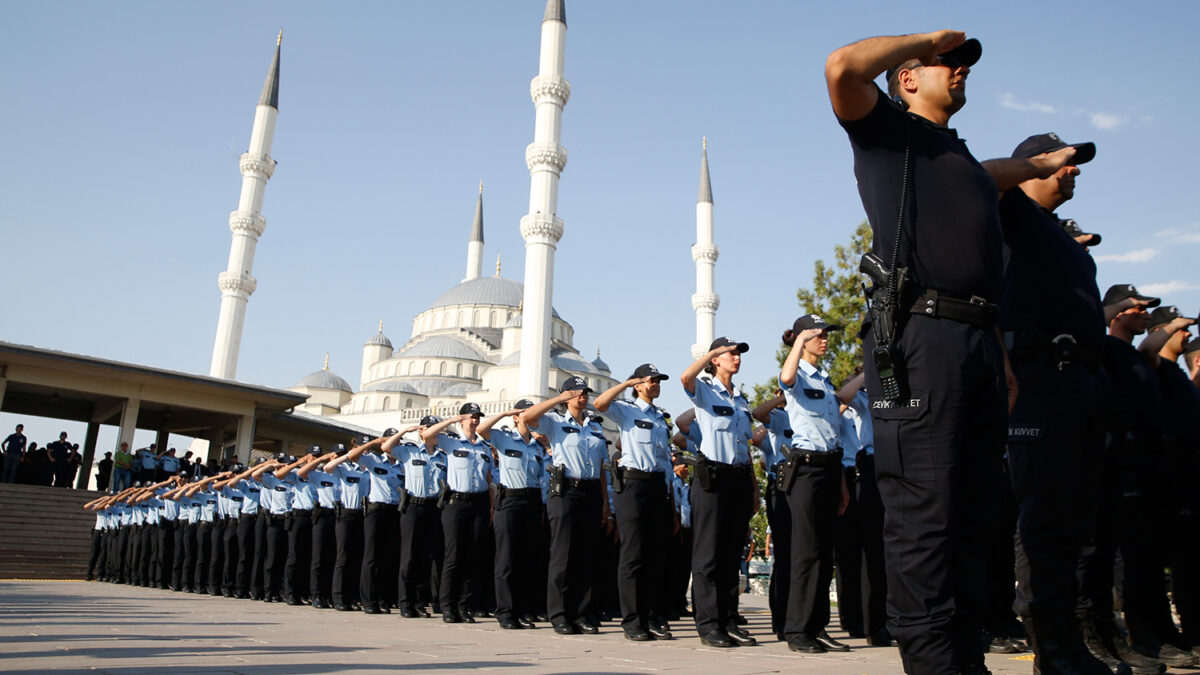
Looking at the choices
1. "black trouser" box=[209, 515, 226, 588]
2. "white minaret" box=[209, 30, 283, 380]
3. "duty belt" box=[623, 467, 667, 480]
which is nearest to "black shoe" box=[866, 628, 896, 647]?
"duty belt" box=[623, 467, 667, 480]

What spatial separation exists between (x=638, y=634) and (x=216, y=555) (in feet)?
29.6

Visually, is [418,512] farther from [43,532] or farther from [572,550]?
[43,532]

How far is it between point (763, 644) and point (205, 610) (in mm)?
5323

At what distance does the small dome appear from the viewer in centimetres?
6231

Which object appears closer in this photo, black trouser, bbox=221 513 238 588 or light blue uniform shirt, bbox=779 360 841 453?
light blue uniform shirt, bbox=779 360 841 453

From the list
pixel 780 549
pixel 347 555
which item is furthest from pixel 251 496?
pixel 780 549

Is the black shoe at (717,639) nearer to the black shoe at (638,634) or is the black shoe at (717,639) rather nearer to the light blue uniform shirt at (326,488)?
the black shoe at (638,634)

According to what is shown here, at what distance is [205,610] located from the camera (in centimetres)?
782

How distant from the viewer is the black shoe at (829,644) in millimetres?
4846

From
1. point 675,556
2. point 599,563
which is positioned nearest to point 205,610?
point 599,563

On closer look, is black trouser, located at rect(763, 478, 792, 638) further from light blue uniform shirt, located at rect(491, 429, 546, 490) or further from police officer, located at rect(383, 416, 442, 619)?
police officer, located at rect(383, 416, 442, 619)

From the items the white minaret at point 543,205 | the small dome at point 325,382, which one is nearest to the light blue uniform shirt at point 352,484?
the white minaret at point 543,205

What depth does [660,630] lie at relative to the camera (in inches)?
235

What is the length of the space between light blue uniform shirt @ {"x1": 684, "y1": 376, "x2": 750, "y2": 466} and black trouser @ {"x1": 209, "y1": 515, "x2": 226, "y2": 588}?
9.47 metres
